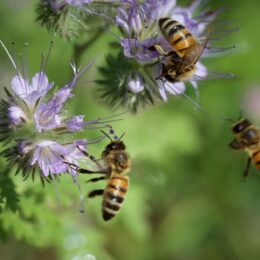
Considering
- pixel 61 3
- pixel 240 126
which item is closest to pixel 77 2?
pixel 61 3

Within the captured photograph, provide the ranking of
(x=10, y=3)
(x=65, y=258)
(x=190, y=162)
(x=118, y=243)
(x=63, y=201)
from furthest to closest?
Result: (x=10, y=3), (x=190, y=162), (x=118, y=243), (x=65, y=258), (x=63, y=201)

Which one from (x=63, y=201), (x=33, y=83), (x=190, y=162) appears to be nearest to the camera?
(x=33, y=83)

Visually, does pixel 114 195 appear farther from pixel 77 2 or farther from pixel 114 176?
pixel 77 2

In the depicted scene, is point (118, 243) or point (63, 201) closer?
point (63, 201)

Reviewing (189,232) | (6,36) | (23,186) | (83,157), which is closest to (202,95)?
(189,232)

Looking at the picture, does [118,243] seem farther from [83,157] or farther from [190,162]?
[83,157]

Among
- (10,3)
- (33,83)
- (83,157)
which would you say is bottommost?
(83,157)

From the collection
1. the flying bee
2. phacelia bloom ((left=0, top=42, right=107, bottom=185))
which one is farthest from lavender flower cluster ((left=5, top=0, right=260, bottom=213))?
the flying bee
